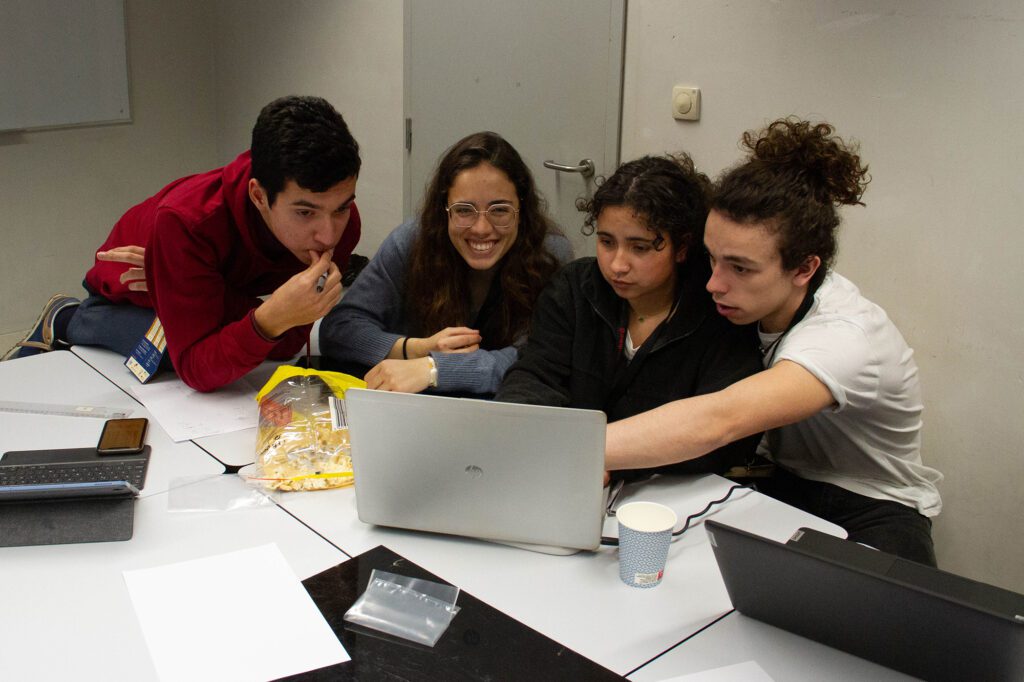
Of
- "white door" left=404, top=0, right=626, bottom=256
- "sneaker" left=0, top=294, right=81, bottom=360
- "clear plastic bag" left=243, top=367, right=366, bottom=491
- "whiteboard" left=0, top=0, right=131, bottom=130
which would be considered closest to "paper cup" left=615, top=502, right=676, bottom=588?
"clear plastic bag" left=243, top=367, right=366, bottom=491

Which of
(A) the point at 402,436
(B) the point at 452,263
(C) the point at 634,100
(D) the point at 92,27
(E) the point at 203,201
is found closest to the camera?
(A) the point at 402,436

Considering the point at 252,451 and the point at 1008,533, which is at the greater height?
the point at 252,451

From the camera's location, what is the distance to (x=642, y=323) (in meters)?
1.79

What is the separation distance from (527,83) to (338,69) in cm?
104

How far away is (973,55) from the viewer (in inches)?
83.1

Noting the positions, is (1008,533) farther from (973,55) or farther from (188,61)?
(188,61)

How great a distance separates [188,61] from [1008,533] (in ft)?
12.6

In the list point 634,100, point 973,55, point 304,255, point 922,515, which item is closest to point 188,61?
point 634,100

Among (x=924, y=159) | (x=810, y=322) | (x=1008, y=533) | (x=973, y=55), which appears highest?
(x=973, y=55)

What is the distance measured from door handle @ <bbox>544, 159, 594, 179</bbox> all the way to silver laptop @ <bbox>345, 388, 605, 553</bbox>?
186 cm

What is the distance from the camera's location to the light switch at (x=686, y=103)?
2.66m

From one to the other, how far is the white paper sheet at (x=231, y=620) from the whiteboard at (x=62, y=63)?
9.73 ft

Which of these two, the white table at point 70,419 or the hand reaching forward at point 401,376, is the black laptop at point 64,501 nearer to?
the white table at point 70,419

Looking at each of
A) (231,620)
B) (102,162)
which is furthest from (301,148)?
(102,162)
